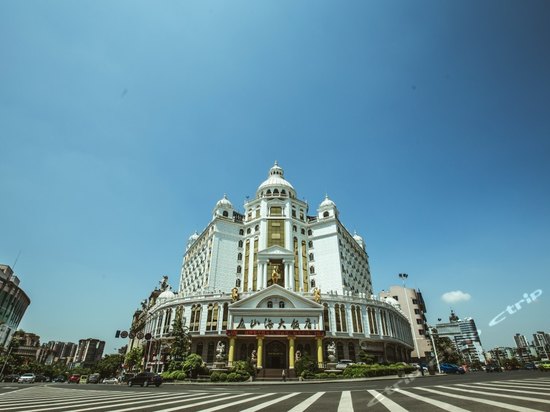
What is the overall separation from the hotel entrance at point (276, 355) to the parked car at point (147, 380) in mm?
18019

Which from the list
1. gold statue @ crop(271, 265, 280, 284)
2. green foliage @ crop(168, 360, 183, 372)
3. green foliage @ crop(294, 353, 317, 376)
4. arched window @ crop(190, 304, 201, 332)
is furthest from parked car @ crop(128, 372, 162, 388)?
gold statue @ crop(271, 265, 280, 284)

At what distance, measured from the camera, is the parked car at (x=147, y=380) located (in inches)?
990

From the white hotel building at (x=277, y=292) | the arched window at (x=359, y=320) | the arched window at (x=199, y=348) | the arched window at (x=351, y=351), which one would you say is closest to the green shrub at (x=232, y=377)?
the white hotel building at (x=277, y=292)

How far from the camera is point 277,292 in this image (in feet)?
138

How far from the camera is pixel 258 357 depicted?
1489 inches

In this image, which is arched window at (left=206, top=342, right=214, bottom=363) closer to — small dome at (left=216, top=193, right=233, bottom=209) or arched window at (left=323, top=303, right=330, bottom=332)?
arched window at (left=323, top=303, right=330, bottom=332)

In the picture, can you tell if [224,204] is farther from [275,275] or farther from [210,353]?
[210,353]

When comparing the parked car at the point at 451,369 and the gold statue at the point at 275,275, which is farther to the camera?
the gold statue at the point at 275,275

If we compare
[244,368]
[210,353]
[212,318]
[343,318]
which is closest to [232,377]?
[244,368]

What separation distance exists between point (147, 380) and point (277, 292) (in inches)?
796

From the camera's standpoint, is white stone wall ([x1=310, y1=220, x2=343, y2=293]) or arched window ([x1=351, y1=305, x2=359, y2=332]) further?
white stone wall ([x1=310, y1=220, x2=343, y2=293])

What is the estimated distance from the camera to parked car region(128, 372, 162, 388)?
25134mm

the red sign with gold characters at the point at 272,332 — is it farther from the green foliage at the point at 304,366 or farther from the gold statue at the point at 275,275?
the gold statue at the point at 275,275

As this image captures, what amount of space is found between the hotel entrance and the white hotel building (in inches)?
4.8
